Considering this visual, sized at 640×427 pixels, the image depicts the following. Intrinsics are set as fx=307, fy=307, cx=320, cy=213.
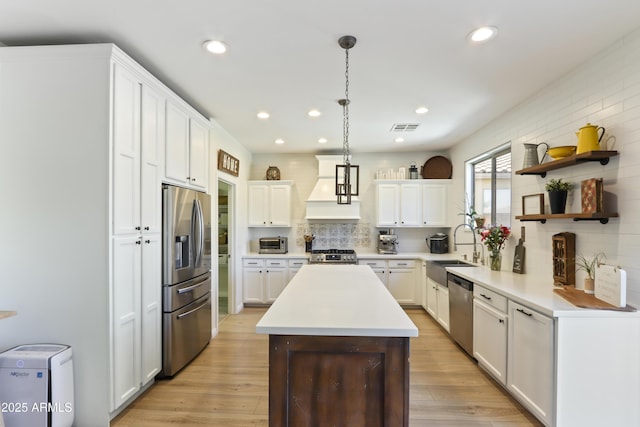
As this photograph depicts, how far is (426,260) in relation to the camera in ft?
14.7

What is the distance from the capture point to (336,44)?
2.12 metres

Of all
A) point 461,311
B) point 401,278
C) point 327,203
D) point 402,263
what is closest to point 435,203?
point 402,263

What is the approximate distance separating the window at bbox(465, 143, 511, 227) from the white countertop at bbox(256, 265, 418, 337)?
7.10ft

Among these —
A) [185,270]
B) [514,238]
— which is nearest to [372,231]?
[514,238]

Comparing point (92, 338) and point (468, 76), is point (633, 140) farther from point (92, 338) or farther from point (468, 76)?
point (92, 338)

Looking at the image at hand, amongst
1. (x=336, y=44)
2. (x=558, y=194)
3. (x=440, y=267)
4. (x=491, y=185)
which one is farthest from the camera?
(x=491, y=185)

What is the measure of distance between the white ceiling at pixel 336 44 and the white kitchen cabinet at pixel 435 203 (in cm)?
193

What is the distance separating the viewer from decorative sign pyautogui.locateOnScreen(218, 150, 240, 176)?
3.94 m


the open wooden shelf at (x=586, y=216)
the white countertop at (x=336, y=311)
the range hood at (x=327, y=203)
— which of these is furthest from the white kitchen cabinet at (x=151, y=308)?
the open wooden shelf at (x=586, y=216)

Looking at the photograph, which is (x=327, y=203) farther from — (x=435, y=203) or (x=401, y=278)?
(x=435, y=203)

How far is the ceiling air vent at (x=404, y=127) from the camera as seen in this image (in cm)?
390

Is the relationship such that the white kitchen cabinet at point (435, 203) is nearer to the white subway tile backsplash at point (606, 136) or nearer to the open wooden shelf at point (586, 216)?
the white subway tile backsplash at point (606, 136)

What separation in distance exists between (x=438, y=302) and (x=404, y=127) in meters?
2.34

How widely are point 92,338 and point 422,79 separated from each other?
3.19 meters
